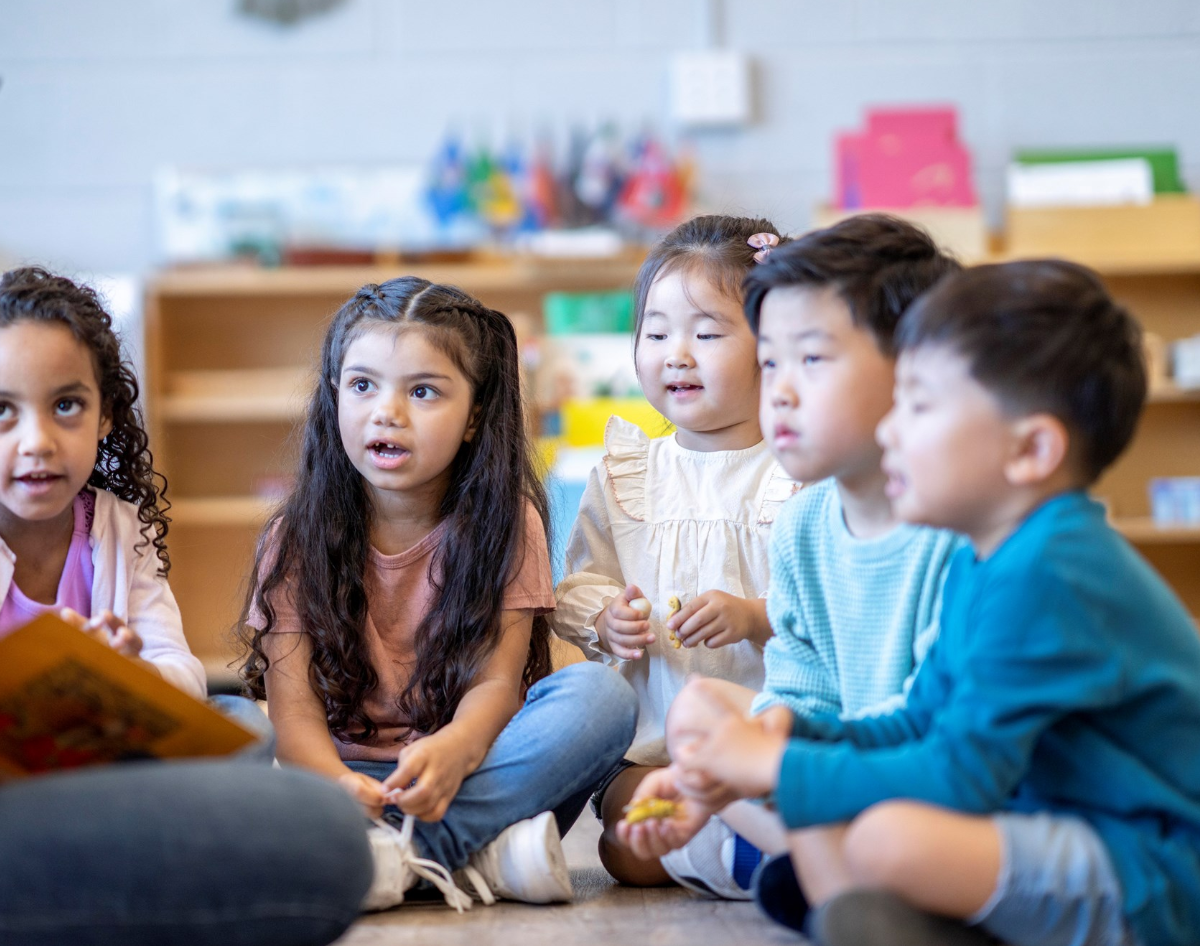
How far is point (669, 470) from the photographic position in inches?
54.8

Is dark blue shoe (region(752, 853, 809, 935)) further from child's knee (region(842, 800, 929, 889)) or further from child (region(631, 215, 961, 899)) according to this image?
child's knee (region(842, 800, 929, 889))

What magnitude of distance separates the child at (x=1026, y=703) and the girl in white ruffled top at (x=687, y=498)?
463 millimetres

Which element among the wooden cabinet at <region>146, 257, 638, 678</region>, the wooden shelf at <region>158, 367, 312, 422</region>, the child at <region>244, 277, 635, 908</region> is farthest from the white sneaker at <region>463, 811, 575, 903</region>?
the wooden shelf at <region>158, 367, 312, 422</region>

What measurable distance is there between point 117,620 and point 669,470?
616 mm

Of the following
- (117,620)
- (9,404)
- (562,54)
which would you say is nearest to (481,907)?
(117,620)

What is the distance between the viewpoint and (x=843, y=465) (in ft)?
3.22

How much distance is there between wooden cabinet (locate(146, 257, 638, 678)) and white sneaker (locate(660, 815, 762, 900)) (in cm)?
208

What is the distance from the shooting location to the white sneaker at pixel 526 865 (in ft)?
3.60

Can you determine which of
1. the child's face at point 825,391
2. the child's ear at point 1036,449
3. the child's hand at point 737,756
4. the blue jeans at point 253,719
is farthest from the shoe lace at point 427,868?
the child's ear at point 1036,449

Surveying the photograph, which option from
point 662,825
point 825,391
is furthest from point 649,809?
point 825,391

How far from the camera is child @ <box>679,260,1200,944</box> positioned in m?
0.76

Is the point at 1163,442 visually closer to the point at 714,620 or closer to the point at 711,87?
the point at 711,87

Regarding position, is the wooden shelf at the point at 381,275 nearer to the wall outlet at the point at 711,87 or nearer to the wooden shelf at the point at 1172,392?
the wall outlet at the point at 711,87

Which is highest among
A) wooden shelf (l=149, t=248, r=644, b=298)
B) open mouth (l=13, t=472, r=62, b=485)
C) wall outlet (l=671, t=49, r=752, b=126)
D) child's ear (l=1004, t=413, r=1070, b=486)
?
wall outlet (l=671, t=49, r=752, b=126)
